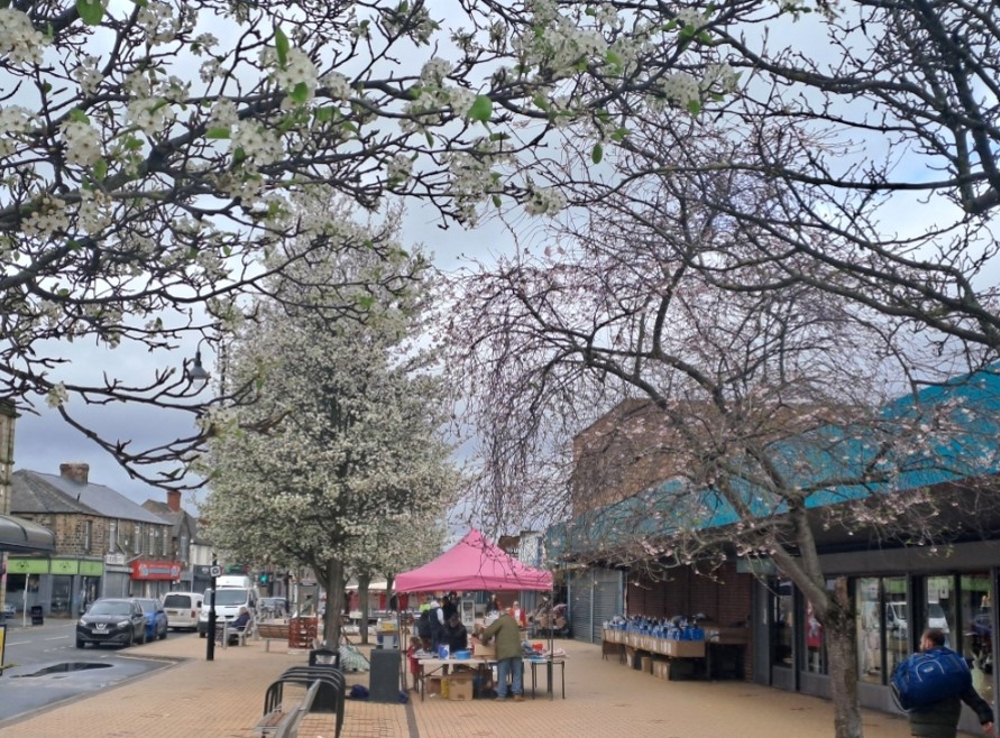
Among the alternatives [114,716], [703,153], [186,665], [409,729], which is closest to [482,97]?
[703,153]

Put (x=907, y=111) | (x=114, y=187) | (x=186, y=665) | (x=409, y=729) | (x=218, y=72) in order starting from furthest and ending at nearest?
(x=186, y=665), (x=409, y=729), (x=907, y=111), (x=218, y=72), (x=114, y=187)

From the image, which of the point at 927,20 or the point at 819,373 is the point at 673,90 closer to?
the point at 927,20

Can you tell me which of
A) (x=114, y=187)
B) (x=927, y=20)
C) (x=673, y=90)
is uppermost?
(x=927, y=20)

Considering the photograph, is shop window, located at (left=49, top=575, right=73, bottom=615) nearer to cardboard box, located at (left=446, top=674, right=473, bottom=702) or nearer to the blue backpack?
cardboard box, located at (left=446, top=674, right=473, bottom=702)

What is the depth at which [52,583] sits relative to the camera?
69750 mm

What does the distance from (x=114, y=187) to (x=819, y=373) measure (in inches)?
229

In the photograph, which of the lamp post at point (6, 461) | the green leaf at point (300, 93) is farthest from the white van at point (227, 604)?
the green leaf at point (300, 93)

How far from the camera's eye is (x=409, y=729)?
16844mm

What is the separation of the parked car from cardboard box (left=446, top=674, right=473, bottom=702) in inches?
730

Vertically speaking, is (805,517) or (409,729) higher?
(805,517)

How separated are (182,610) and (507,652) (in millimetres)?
32406

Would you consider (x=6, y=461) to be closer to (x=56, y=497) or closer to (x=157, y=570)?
(x=56, y=497)

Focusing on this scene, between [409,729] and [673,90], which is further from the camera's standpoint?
[409,729]

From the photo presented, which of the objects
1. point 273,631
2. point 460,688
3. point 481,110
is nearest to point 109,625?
point 273,631
